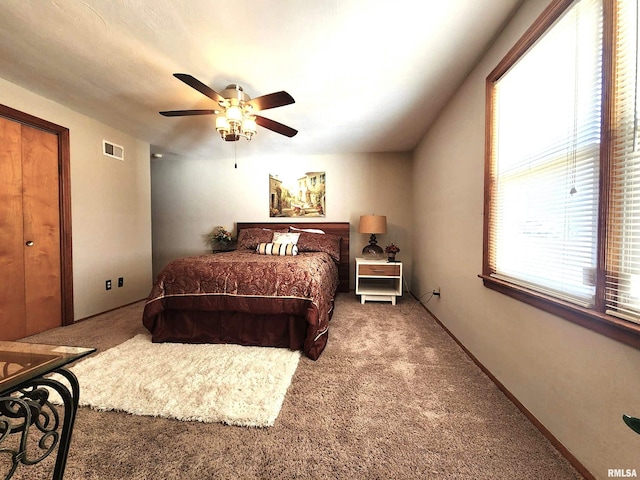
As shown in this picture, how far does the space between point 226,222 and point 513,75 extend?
160 inches

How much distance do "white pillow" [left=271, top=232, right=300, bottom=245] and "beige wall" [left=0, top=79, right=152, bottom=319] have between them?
1.94m

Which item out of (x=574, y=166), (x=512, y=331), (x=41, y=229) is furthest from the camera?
(x=41, y=229)

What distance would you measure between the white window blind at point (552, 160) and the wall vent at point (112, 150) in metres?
4.08

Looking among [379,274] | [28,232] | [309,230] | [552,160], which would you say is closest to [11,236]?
[28,232]

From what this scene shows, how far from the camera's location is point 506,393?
1429 millimetres

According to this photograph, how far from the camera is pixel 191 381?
1577 millimetres

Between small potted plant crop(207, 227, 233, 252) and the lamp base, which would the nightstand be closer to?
the lamp base

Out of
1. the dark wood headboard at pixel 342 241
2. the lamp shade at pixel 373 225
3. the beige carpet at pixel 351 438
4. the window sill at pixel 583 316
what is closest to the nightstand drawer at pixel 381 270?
the lamp shade at pixel 373 225

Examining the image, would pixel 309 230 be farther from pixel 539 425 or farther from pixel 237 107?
pixel 539 425

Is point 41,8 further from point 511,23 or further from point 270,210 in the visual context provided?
point 270,210

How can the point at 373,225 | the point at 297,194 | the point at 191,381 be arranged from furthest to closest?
the point at 297,194 < the point at 373,225 < the point at 191,381

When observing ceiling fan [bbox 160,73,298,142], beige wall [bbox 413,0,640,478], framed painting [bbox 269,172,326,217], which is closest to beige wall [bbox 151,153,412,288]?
framed painting [bbox 269,172,326,217]

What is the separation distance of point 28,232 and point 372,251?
3.96 meters

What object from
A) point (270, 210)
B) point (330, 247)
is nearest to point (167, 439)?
point (330, 247)
